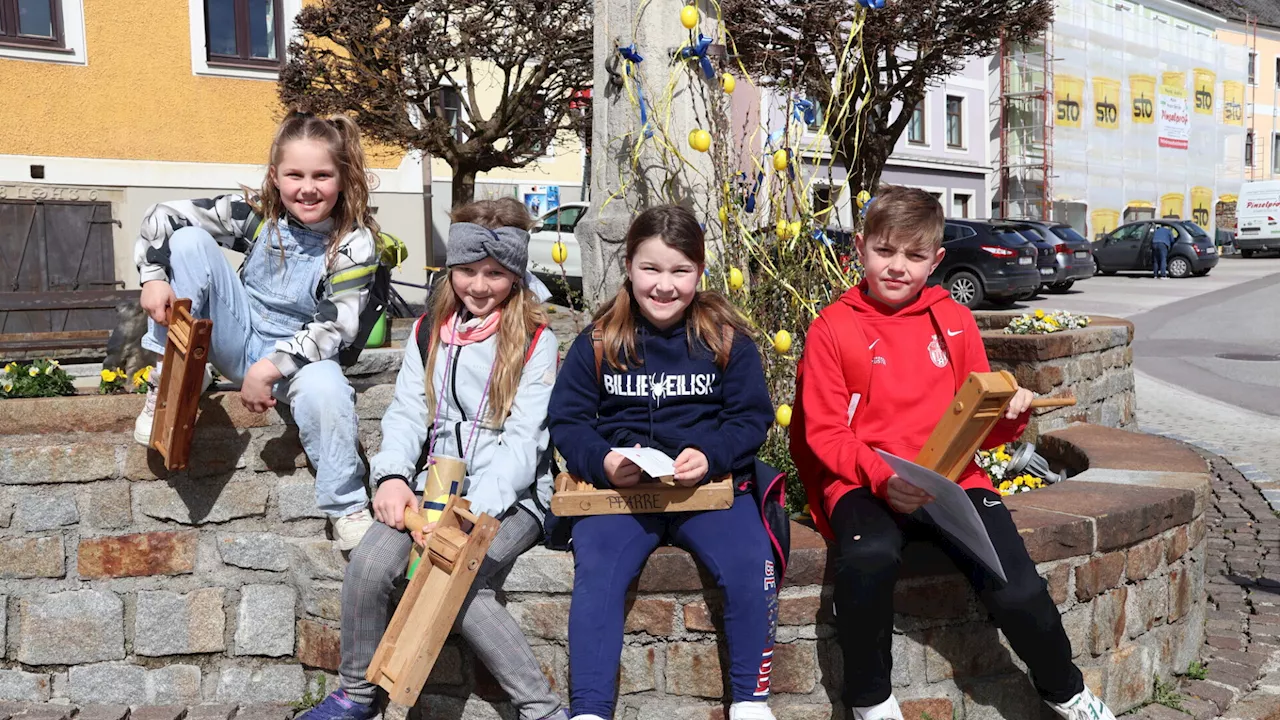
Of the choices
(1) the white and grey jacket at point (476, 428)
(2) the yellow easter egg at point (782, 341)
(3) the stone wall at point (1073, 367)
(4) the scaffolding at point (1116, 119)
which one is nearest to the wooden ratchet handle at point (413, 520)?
(1) the white and grey jacket at point (476, 428)

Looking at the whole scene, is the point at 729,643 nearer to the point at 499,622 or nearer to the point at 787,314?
the point at 499,622

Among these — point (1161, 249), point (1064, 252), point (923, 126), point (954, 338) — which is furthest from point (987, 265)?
point (954, 338)

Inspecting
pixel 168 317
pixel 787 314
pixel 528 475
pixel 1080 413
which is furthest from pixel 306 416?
pixel 1080 413

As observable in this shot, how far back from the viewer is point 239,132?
15961mm

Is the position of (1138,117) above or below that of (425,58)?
above

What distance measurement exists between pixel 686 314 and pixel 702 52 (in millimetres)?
1399

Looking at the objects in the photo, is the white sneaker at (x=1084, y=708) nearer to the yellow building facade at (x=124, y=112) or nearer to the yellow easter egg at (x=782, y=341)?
the yellow easter egg at (x=782, y=341)

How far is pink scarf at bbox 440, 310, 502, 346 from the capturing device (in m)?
3.18

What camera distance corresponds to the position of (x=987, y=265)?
18062 millimetres

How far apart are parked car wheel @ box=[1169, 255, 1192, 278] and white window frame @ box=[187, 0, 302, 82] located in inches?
797

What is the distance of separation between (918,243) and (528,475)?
1203 millimetres

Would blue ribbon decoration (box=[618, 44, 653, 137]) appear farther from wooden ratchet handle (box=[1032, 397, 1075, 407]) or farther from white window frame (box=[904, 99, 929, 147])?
white window frame (box=[904, 99, 929, 147])

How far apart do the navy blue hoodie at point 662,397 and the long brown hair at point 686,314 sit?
0.02 metres

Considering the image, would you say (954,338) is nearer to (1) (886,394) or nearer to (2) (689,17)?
(1) (886,394)
